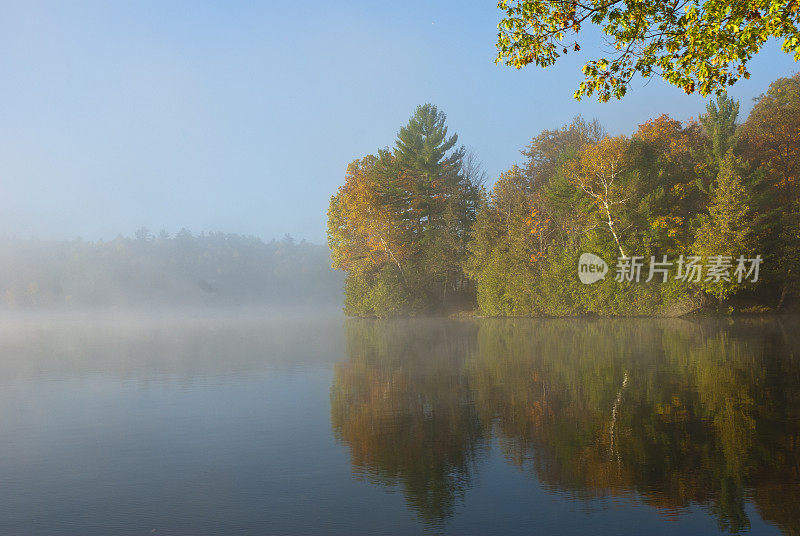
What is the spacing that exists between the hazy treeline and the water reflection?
88581 mm

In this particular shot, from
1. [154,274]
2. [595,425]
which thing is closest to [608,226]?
[595,425]

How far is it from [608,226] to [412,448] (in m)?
29.4

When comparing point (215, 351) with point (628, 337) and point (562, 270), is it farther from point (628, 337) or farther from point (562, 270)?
point (562, 270)

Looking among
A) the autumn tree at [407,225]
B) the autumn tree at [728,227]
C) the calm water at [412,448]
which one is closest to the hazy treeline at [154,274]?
the autumn tree at [407,225]

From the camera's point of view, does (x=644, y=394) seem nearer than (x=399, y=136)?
Yes

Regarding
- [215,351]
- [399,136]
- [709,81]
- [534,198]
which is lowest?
[215,351]

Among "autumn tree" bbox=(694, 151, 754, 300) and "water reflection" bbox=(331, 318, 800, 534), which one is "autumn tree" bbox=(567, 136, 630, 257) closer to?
"autumn tree" bbox=(694, 151, 754, 300)

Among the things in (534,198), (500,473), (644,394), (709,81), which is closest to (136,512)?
(500,473)

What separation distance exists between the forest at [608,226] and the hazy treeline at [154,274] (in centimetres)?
5681

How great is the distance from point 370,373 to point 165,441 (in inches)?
245

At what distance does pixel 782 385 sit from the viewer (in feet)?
34.1

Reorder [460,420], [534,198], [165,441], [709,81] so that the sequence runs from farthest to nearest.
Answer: [534,198] → [709,81] → [460,420] → [165,441]

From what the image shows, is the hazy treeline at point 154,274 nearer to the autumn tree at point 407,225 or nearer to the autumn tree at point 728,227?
the autumn tree at point 407,225

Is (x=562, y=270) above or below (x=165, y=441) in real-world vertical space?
above
